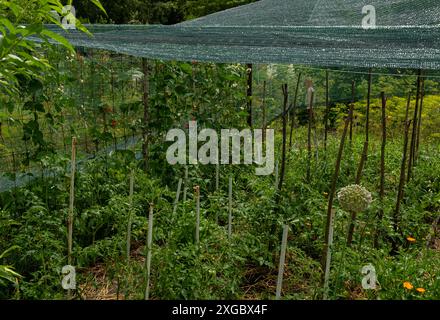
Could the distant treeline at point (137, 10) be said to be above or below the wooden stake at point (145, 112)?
above

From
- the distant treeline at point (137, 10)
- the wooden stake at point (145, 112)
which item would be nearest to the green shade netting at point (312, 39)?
the wooden stake at point (145, 112)

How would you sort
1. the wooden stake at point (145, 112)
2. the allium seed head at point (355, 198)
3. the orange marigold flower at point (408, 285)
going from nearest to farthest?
the orange marigold flower at point (408, 285), the allium seed head at point (355, 198), the wooden stake at point (145, 112)

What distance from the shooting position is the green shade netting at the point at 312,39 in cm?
236

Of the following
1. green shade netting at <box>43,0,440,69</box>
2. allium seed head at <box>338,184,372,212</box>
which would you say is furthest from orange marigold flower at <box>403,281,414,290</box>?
green shade netting at <box>43,0,440,69</box>

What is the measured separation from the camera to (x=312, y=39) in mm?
2525

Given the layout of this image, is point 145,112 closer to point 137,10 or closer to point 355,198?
point 355,198

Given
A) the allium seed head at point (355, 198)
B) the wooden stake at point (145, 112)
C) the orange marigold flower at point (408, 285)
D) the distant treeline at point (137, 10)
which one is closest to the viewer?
the orange marigold flower at point (408, 285)

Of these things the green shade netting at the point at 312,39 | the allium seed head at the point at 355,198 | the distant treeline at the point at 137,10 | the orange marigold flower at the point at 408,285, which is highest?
the distant treeline at the point at 137,10

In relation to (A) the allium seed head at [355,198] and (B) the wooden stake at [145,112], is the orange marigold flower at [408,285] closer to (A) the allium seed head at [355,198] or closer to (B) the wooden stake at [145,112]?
(A) the allium seed head at [355,198]

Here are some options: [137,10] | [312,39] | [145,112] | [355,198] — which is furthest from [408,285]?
[137,10]

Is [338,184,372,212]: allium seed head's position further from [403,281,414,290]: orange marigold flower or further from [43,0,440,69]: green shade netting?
[43,0,440,69]: green shade netting

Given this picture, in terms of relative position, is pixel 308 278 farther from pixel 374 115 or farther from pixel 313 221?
pixel 374 115
